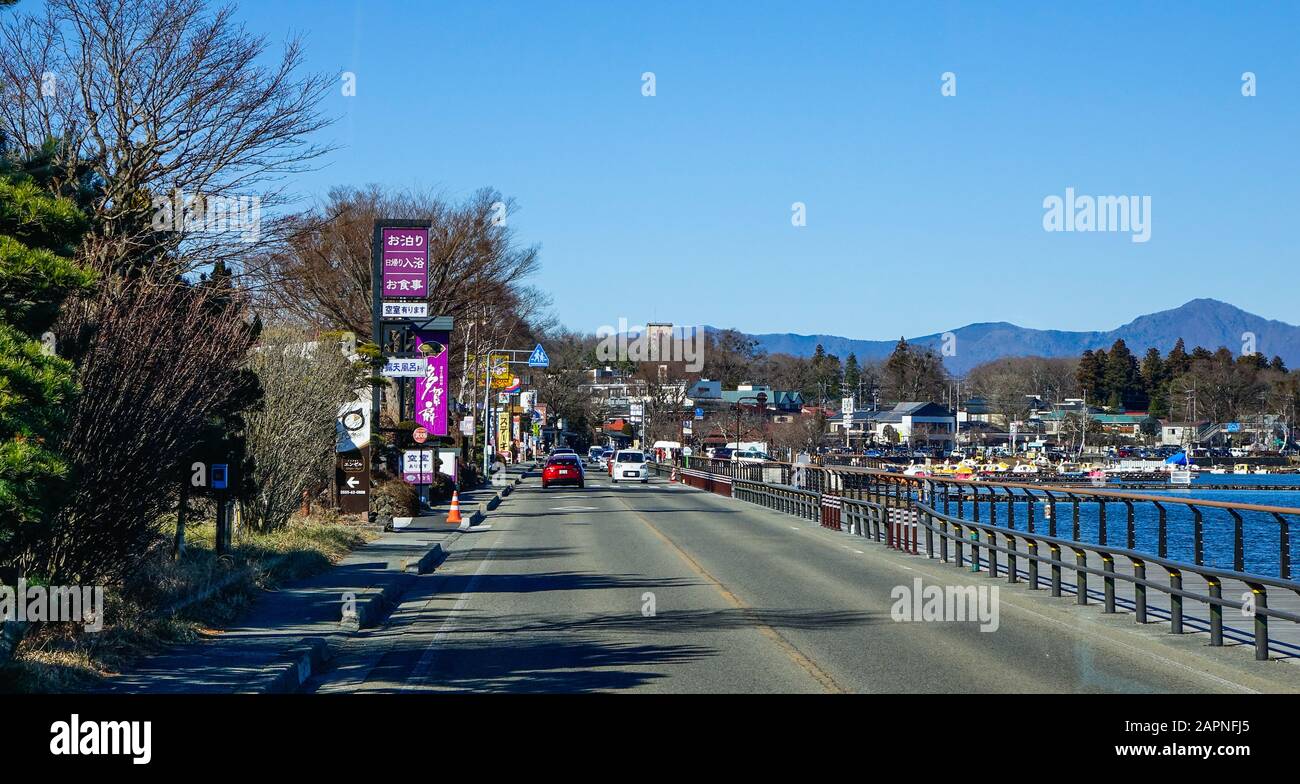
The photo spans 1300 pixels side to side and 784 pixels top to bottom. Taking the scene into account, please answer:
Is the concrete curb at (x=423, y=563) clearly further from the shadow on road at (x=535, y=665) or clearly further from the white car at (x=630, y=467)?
the white car at (x=630, y=467)

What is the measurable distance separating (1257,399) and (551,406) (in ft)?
259

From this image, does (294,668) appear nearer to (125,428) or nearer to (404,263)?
(125,428)

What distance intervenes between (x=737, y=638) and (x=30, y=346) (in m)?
6.95

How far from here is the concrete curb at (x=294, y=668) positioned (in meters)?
9.85

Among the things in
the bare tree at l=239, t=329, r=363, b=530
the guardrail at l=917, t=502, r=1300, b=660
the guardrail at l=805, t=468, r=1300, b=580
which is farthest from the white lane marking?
the guardrail at l=805, t=468, r=1300, b=580

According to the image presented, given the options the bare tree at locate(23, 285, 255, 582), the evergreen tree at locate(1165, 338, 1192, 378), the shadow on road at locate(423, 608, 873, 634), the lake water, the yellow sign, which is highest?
the evergreen tree at locate(1165, 338, 1192, 378)

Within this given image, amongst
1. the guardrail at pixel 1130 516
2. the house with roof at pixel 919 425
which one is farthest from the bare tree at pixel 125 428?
the house with roof at pixel 919 425

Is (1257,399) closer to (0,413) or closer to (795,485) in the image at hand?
(795,485)

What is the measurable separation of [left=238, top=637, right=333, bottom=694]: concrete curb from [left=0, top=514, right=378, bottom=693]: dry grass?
3.84 feet

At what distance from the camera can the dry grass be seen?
9758 mm

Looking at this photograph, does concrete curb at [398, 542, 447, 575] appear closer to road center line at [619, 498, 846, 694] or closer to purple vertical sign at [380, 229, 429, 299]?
road center line at [619, 498, 846, 694]

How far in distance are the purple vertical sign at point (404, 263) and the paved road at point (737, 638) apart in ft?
40.3

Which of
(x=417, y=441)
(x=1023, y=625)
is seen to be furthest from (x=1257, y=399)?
(x=1023, y=625)

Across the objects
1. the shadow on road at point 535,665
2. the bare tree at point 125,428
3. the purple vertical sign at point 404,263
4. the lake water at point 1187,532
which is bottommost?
the lake water at point 1187,532
